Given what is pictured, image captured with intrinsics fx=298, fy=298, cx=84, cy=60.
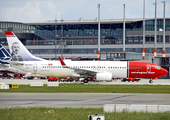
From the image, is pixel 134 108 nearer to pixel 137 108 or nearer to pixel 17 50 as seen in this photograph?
pixel 137 108

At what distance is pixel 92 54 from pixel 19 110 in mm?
86673

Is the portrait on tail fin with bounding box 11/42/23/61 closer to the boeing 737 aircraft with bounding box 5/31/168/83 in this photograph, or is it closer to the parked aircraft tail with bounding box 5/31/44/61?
the parked aircraft tail with bounding box 5/31/44/61

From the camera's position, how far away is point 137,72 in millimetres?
55094

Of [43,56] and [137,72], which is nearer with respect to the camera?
[137,72]

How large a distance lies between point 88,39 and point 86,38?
971mm

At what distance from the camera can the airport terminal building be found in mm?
106125

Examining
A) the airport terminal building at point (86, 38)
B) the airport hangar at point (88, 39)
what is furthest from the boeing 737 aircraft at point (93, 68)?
the airport terminal building at point (86, 38)

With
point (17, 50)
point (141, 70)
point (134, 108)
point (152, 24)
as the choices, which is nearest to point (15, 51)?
point (17, 50)

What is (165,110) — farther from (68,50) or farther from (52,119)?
(68,50)

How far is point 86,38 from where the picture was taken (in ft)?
388

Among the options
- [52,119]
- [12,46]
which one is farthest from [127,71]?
[52,119]

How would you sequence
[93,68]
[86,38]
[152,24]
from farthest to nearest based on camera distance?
[86,38] → [152,24] → [93,68]

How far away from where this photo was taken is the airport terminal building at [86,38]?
10612cm

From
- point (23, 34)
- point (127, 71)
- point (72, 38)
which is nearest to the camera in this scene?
point (127, 71)
